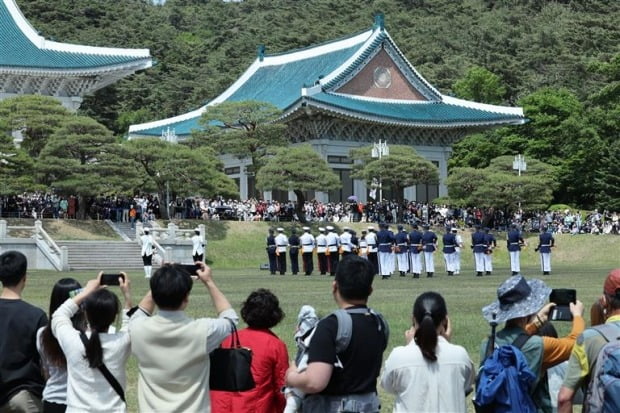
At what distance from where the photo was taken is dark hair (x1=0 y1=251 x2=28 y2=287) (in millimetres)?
6805

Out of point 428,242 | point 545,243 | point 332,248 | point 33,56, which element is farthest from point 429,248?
point 33,56

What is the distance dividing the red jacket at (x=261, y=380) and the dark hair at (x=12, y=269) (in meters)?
1.54

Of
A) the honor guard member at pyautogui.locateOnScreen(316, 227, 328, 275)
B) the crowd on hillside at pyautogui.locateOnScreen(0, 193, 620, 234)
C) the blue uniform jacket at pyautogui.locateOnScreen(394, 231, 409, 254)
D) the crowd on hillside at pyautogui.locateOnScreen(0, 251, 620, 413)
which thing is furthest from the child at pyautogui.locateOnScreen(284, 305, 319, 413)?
the crowd on hillside at pyautogui.locateOnScreen(0, 193, 620, 234)

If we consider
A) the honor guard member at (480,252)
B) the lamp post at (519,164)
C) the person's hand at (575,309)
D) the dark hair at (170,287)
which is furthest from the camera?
the lamp post at (519,164)

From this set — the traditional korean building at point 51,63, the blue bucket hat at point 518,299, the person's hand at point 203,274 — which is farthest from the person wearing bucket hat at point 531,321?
the traditional korean building at point 51,63

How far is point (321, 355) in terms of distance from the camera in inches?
216

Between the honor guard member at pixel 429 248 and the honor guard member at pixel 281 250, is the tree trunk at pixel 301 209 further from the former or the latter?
the honor guard member at pixel 429 248

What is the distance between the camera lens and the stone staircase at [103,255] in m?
36.4

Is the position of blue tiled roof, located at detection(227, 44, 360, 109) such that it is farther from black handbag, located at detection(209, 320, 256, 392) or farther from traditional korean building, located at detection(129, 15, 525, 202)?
black handbag, located at detection(209, 320, 256, 392)

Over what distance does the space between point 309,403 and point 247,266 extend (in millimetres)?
34455

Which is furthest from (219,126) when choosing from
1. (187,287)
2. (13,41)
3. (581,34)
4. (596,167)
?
(187,287)

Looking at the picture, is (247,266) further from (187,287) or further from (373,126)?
(187,287)

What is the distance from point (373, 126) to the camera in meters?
52.9

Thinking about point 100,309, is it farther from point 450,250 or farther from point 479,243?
point 450,250
